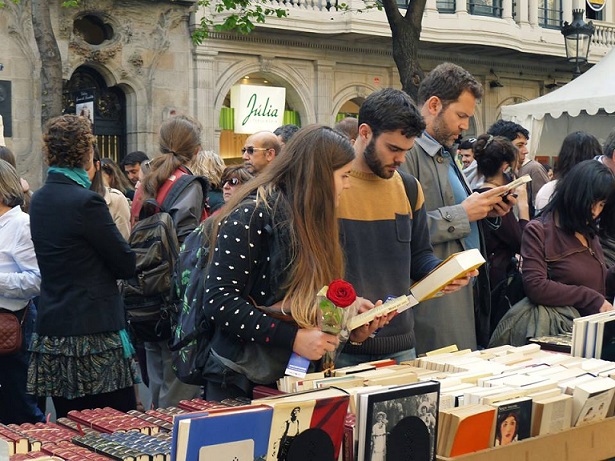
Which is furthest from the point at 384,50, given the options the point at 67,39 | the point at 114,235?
the point at 114,235

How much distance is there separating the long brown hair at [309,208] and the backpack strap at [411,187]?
818 millimetres

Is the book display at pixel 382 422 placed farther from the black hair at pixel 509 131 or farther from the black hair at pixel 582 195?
the black hair at pixel 509 131

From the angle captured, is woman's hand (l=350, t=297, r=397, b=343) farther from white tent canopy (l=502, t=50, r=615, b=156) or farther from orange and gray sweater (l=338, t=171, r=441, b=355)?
white tent canopy (l=502, t=50, r=615, b=156)

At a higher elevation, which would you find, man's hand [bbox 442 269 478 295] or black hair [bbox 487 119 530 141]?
black hair [bbox 487 119 530 141]

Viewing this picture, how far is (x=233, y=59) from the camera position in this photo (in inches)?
812

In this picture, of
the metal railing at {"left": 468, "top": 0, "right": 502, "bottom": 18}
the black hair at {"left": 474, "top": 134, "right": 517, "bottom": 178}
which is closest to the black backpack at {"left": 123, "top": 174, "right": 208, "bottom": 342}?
the black hair at {"left": 474, "top": 134, "right": 517, "bottom": 178}

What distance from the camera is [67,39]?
18062mm

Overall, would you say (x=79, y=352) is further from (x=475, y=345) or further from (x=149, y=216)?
(x=475, y=345)

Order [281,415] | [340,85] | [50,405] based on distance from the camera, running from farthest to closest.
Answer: [340,85]
[50,405]
[281,415]

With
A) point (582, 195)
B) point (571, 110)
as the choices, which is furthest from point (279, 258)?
point (571, 110)

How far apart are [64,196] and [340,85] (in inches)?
700

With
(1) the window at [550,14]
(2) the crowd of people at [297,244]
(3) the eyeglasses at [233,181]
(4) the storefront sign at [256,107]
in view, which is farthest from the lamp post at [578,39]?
(1) the window at [550,14]

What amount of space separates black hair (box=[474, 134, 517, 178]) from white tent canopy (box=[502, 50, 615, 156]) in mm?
6949

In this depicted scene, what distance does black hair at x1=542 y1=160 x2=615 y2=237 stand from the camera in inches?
215
